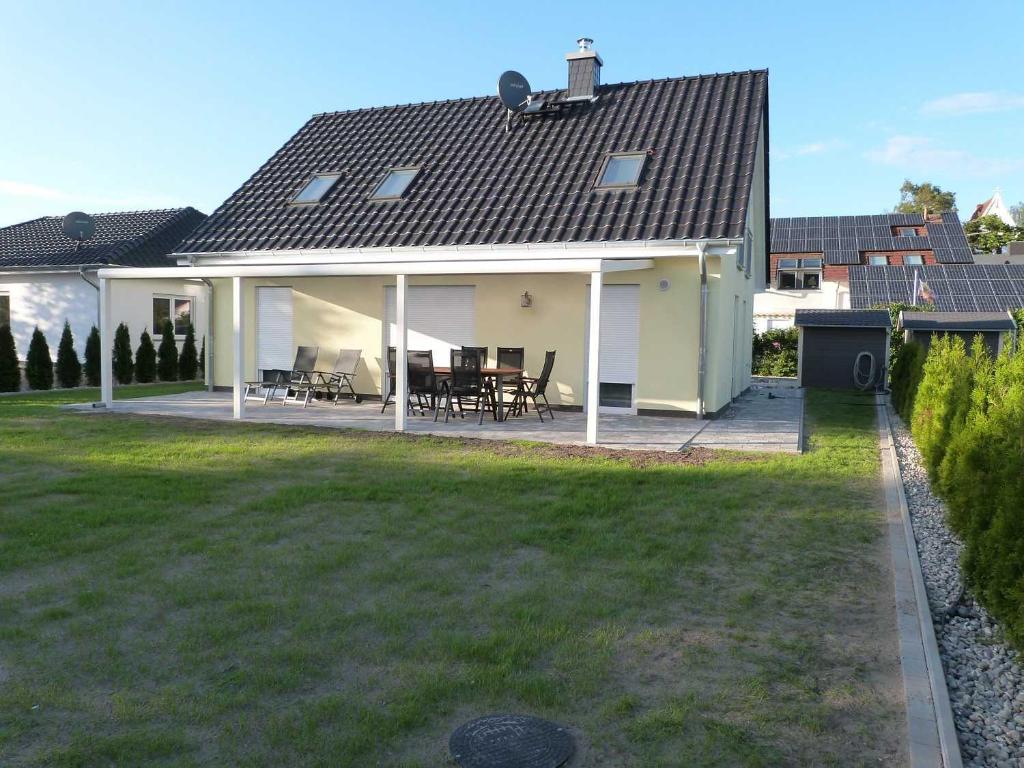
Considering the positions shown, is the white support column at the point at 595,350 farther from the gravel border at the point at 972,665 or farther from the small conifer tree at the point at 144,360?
the small conifer tree at the point at 144,360

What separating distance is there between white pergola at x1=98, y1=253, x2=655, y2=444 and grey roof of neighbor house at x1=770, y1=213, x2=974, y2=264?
28978mm

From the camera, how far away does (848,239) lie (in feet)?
127

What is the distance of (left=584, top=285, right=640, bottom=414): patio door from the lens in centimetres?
1278

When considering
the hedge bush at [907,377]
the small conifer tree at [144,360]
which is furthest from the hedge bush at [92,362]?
the hedge bush at [907,377]

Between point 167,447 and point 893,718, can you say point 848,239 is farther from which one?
point 893,718

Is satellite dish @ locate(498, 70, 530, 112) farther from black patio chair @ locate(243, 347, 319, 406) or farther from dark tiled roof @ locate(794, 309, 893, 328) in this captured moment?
dark tiled roof @ locate(794, 309, 893, 328)

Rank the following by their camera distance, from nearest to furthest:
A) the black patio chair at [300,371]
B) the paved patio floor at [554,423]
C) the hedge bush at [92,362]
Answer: the paved patio floor at [554,423]
the black patio chair at [300,371]
the hedge bush at [92,362]

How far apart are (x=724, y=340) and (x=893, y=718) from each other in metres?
10.9

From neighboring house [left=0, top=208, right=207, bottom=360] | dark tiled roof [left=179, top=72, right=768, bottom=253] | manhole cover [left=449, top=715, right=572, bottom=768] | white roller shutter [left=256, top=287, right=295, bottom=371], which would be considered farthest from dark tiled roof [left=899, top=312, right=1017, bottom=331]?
manhole cover [left=449, top=715, right=572, bottom=768]

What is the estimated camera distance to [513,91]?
1581 cm

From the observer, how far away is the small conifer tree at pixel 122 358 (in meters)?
18.9

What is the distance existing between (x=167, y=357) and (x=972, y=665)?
19.5 m

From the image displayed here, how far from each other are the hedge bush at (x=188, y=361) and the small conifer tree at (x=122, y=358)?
1580 millimetres

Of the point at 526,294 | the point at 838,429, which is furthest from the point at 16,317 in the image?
the point at 838,429
